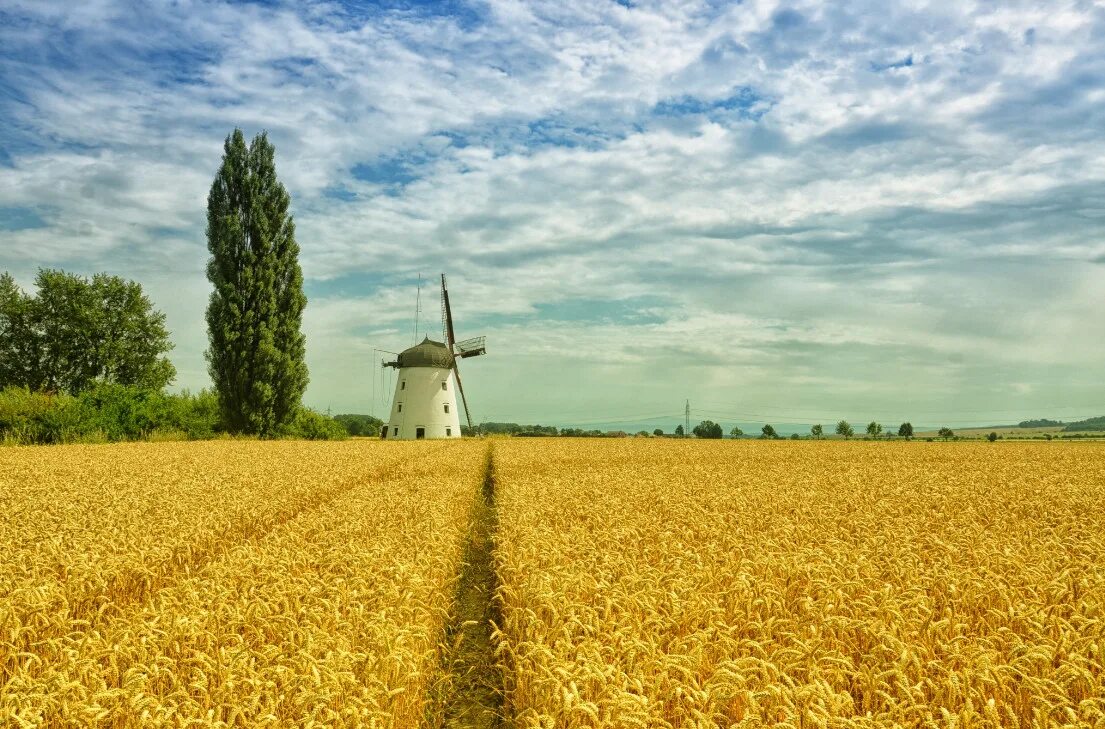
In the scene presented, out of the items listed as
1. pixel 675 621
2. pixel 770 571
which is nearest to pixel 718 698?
pixel 675 621

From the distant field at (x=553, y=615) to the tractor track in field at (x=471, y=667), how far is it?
42 millimetres

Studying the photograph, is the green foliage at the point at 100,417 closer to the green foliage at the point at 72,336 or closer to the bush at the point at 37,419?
the bush at the point at 37,419

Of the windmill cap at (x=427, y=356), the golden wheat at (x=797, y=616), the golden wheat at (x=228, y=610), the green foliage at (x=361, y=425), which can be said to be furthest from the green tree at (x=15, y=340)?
the golden wheat at (x=797, y=616)

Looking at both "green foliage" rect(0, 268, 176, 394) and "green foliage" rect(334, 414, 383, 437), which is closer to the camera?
"green foliage" rect(0, 268, 176, 394)

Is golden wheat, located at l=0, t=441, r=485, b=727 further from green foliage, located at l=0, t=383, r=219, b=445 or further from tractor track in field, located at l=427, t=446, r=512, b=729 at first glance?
green foliage, located at l=0, t=383, r=219, b=445

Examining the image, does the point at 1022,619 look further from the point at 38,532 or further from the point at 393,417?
the point at 393,417

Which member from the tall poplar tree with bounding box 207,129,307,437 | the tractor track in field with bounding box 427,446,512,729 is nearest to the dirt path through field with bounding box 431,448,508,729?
the tractor track in field with bounding box 427,446,512,729

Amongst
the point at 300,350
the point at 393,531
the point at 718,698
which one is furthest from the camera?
the point at 300,350

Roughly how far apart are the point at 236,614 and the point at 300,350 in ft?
145

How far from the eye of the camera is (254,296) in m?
46.3

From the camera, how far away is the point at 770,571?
24.7ft

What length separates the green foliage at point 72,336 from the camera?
59.7 meters

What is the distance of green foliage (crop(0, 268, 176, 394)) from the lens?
59.7 m

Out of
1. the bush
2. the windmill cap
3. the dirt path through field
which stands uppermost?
the windmill cap
